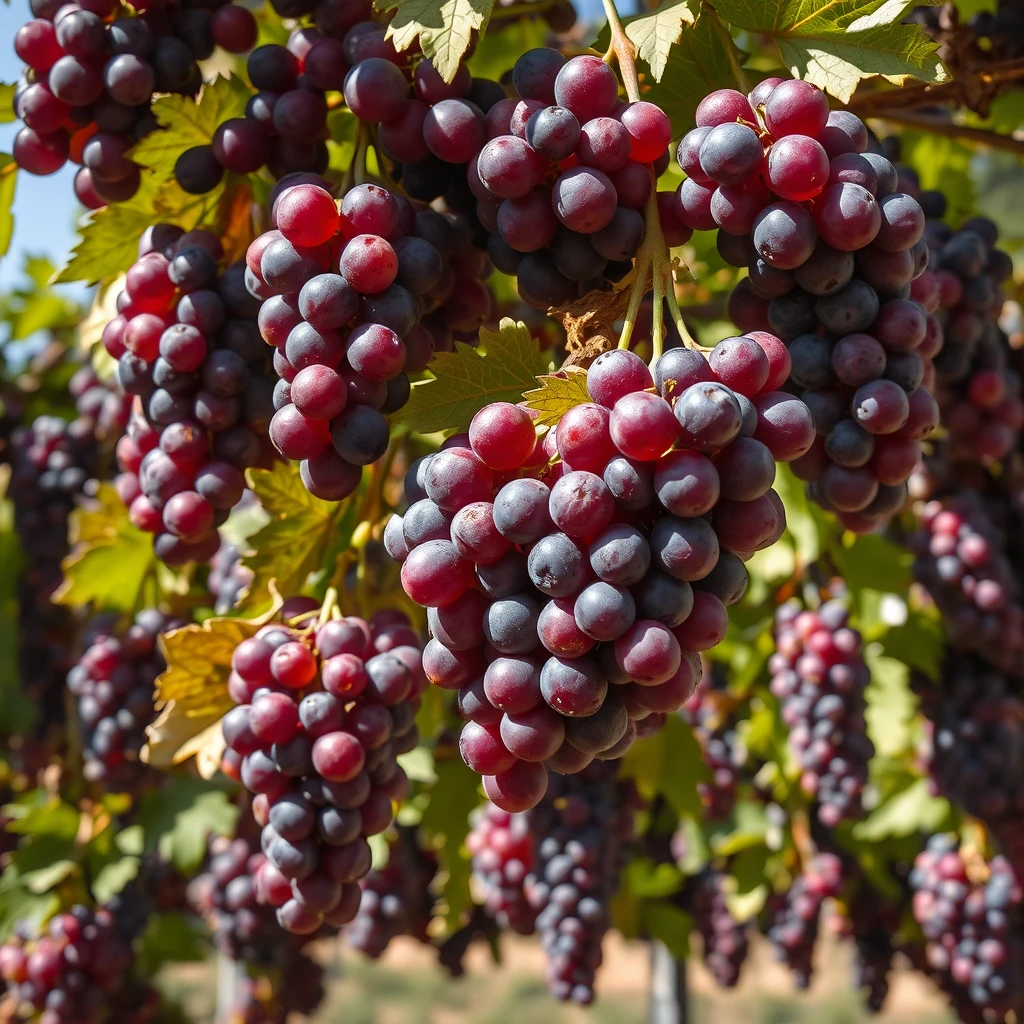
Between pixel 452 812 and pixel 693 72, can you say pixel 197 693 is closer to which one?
pixel 693 72

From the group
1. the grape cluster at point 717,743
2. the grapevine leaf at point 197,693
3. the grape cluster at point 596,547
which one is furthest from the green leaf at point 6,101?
the grape cluster at point 717,743

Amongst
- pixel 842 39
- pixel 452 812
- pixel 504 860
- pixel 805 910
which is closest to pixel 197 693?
pixel 842 39

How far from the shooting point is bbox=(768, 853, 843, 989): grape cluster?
9.20 feet

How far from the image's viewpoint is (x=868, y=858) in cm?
294

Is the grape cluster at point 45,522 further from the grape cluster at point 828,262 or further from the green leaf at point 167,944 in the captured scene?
the grape cluster at point 828,262

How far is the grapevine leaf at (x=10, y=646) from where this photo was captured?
112 inches

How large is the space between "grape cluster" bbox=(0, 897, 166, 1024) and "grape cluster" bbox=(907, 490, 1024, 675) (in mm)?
1853

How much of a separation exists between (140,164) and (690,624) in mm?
841

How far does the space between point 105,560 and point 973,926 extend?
2203mm

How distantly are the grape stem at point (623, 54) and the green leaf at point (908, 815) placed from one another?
90.1 inches

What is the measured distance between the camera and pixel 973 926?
2.56 meters

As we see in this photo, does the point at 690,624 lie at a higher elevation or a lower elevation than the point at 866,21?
lower

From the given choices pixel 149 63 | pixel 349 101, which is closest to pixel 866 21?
pixel 349 101

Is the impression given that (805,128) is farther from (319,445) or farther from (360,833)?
(360,833)
